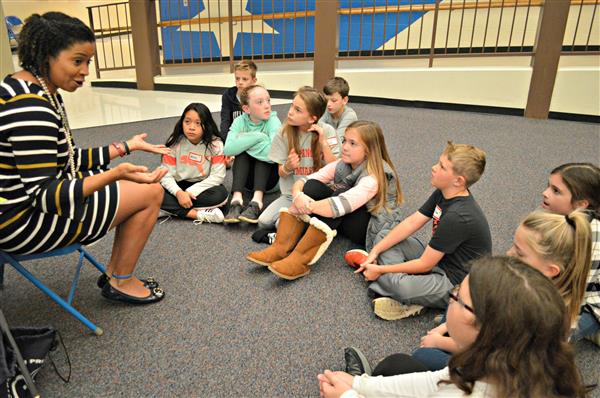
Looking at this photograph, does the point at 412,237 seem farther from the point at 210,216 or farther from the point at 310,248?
the point at 210,216

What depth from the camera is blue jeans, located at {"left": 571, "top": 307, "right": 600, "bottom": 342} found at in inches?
60.1

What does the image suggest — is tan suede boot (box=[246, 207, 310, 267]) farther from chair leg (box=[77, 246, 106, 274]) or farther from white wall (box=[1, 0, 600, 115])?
white wall (box=[1, 0, 600, 115])

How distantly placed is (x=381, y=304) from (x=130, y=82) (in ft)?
23.4

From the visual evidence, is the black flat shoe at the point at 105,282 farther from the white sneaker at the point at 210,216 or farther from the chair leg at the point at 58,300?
the white sneaker at the point at 210,216

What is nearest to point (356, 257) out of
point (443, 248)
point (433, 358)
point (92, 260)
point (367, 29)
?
point (443, 248)

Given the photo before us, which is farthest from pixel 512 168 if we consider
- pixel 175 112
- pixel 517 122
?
pixel 175 112

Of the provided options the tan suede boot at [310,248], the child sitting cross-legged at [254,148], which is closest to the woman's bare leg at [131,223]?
the tan suede boot at [310,248]

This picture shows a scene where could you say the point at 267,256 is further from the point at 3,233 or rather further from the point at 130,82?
the point at 130,82

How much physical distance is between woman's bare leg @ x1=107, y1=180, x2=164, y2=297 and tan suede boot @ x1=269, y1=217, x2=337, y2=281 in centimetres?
61

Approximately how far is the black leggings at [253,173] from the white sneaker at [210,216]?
0.72 feet

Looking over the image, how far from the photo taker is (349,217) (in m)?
2.24

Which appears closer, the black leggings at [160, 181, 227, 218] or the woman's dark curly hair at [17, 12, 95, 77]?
the woman's dark curly hair at [17, 12, 95, 77]

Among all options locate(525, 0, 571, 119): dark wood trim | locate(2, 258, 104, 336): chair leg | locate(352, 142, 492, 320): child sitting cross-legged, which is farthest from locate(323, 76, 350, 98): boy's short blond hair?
locate(525, 0, 571, 119): dark wood trim

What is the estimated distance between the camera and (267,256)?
79.8 inches
